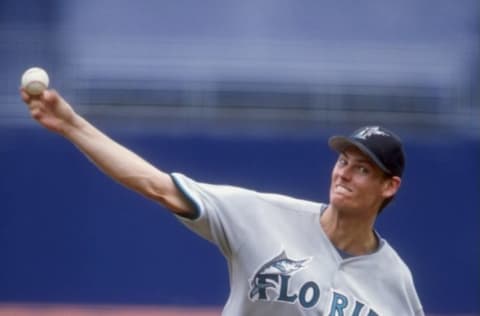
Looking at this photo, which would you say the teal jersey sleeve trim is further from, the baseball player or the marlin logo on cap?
the marlin logo on cap

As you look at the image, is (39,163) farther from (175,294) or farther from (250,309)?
(250,309)

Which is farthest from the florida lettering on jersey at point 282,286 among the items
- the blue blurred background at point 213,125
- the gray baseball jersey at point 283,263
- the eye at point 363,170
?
the blue blurred background at point 213,125

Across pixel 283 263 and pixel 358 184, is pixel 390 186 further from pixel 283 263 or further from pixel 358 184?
pixel 283 263

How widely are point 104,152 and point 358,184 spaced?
A: 81 cm

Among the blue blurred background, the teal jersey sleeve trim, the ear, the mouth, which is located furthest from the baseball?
the blue blurred background

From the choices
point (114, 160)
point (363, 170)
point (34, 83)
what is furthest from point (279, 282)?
point (34, 83)

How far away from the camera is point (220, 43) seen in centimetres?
1006

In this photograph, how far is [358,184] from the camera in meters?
4.11

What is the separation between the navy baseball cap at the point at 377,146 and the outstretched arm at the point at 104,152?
0.55 metres

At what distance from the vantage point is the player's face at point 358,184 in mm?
4078

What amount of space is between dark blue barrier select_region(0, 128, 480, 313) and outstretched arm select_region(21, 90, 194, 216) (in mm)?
5434

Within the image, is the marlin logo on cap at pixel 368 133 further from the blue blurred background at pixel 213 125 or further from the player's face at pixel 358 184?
the blue blurred background at pixel 213 125

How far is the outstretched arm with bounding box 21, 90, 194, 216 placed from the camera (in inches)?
144

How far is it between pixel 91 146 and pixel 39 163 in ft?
18.8
